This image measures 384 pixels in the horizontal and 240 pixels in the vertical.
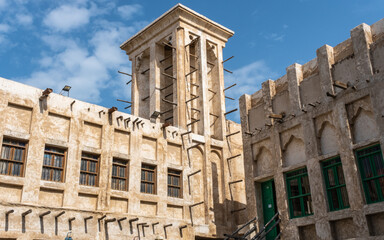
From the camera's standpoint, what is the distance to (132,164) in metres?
20.0

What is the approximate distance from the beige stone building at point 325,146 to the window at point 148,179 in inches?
176

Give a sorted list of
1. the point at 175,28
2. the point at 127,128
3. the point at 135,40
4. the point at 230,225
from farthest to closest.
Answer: the point at 135,40 → the point at 175,28 → the point at 230,225 → the point at 127,128

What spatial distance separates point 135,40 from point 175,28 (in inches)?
147

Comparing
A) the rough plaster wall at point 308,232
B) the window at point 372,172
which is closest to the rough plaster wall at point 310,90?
the window at point 372,172

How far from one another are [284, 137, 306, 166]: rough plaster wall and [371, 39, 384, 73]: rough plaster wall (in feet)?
14.1

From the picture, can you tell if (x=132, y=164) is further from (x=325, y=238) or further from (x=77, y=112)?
(x=325, y=238)

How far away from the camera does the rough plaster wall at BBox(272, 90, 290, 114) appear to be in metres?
19.1

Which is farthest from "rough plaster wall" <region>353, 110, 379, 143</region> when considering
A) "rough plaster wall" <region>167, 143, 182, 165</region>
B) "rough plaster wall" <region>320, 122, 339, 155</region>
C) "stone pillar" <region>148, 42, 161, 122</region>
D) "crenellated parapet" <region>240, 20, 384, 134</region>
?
"stone pillar" <region>148, 42, 161, 122</region>

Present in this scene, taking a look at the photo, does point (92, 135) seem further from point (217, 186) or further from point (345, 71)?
point (345, 71)

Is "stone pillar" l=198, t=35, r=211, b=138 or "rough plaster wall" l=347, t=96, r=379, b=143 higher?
"stone pillar" l=198, t=35, r=211, b=138

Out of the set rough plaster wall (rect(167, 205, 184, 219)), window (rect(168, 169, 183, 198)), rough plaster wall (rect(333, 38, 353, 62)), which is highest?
rough plaster wall (rect(333, 38, 353, 62))

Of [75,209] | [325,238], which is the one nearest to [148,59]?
[75,209]

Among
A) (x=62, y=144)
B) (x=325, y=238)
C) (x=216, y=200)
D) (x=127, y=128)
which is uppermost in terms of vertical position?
(x=127, y=128)

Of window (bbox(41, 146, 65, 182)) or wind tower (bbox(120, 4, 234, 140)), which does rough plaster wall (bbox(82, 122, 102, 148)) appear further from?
wind tower (bbox(120, 4, 234, 140))
